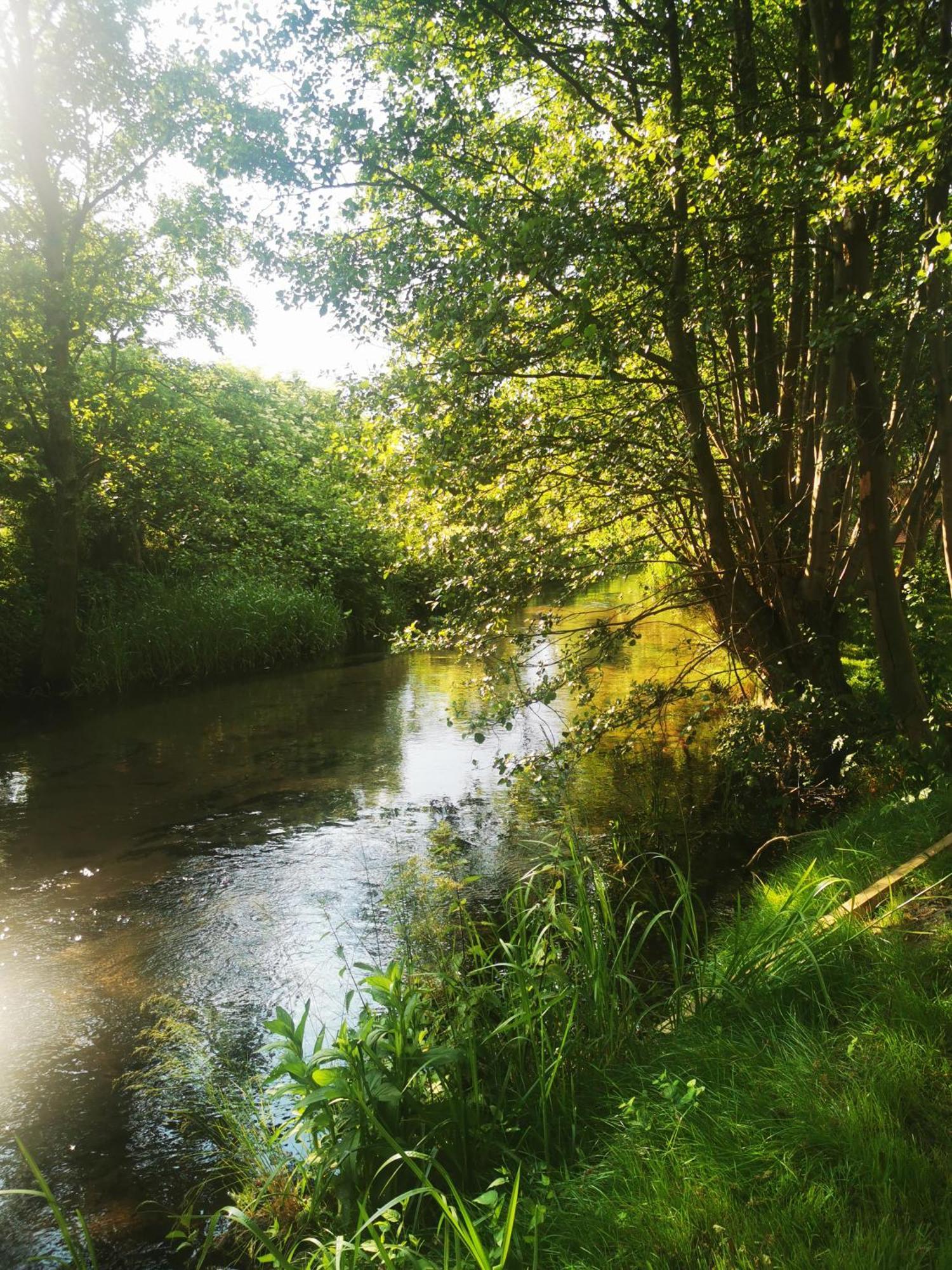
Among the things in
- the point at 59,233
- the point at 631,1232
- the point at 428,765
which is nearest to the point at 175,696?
the point at 428,765

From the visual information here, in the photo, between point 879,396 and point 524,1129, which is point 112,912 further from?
point 879,396

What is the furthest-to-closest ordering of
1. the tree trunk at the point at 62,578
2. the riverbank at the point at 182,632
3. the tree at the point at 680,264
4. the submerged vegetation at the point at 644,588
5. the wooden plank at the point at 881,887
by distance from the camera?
the riverbank at the point at 182,632
the tree trunk at the point at 62,578
the tree at the point at 680,264
the wooden plank at the point at 881,887
the submerged vegetation at the point at 644,588

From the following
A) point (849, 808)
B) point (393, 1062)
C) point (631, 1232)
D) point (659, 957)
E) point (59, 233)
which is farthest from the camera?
point (59, 233)

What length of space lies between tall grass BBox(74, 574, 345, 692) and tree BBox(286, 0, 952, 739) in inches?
353

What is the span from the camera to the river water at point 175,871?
3.46m

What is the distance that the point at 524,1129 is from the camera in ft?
9.27

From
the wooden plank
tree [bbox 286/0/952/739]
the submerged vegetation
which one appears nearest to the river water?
the submerged vegetation

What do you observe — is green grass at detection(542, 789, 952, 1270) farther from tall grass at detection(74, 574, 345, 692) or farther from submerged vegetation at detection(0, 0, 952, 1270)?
tall grass at detection(74, 574, 345, 692)

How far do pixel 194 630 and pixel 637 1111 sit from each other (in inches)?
518

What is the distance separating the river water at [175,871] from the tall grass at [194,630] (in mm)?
1454

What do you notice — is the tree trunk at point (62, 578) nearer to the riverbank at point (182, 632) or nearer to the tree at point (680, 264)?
the riverbank at point (182, 632)

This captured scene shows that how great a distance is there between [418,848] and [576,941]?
3.32 m

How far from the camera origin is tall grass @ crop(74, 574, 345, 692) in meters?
13.4

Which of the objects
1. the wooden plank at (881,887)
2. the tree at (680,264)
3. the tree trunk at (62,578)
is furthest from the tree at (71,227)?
the wooden plank at (881,887)
